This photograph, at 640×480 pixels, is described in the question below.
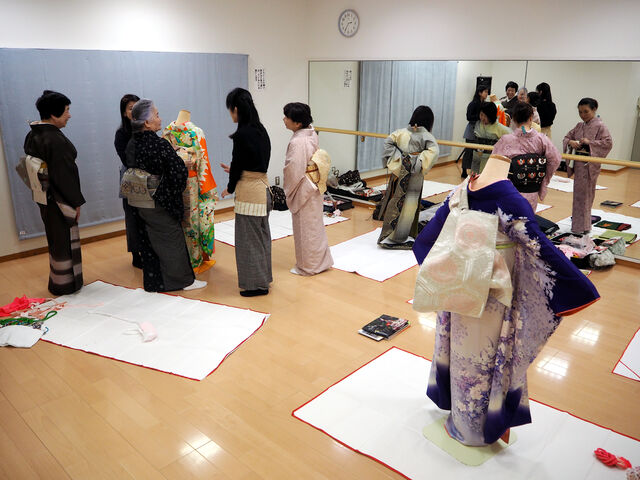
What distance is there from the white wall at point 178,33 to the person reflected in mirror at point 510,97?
2.58 metres

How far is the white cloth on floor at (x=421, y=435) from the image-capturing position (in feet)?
6.95

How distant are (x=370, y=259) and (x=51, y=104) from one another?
2.65m

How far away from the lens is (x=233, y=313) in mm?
3479

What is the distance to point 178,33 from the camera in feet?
17.0

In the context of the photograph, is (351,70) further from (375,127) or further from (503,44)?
(503,44)

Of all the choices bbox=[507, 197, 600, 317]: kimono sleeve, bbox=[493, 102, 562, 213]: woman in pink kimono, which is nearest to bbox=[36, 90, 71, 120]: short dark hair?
bbox=[507, 197, 600, 317]: kimono sleeve

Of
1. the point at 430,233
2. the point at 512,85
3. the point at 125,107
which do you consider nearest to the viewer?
the point at 430,233

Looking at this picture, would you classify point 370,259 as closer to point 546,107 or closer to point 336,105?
point 546,107

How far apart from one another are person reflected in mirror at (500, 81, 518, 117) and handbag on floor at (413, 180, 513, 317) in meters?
3.21

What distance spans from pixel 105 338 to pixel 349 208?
11.5 feet

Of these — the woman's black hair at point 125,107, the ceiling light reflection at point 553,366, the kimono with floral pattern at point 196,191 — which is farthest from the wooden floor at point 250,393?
the woman's black hair at point 125,107

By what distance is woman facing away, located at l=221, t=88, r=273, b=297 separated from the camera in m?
3.47

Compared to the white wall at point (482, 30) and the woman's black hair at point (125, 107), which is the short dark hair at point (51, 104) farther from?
the white wall at point (482, 30)

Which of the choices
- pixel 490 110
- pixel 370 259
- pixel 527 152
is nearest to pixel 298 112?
pixel 370 259
